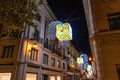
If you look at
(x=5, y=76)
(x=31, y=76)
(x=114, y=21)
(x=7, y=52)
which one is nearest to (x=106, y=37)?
(x=114, y=21)

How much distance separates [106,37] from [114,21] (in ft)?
5.41

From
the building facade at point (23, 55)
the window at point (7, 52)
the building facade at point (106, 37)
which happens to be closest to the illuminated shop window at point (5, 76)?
the building facade at point (23, 55)

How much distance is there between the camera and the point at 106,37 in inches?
306

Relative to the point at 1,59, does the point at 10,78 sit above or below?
below

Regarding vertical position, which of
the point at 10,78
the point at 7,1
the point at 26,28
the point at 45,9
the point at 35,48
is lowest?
the point at 10,78

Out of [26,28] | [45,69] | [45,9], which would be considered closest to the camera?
[26,28]

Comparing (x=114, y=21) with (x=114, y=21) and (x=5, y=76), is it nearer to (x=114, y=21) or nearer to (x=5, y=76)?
(x=114, y=21)

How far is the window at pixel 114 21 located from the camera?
8.20m

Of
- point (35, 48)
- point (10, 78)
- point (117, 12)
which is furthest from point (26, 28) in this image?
point (117, 12)

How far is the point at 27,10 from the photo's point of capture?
28.5ft

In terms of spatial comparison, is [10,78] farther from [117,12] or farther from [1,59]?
[117,12]

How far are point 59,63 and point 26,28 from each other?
13747mm

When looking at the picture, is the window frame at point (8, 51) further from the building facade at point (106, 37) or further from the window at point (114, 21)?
the window at point (114, 21)

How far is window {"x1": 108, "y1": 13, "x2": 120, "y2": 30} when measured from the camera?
26.9 feet
